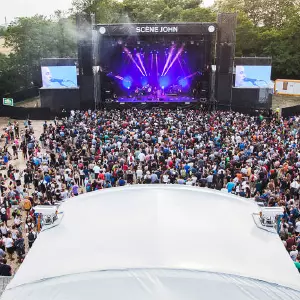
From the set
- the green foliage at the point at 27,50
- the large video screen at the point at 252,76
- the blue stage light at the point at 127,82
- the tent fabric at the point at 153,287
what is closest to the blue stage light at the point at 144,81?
the blue stage light at the point at 127,82

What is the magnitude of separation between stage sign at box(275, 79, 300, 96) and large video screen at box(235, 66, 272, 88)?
353 inches

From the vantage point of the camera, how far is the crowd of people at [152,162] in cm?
1235

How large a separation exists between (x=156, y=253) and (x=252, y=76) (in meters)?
27.2

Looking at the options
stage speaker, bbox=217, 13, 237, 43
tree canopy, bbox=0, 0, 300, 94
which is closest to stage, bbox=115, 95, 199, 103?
stage speaker, bbox=217, 13, 237, 43

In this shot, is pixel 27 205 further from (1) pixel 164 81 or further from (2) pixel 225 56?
(1) pixel 164 81

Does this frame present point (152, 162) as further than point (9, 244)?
Yes

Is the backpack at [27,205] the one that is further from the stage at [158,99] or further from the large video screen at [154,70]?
the large video screen at [154,70]

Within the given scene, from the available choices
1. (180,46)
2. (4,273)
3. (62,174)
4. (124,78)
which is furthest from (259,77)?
(4,273)

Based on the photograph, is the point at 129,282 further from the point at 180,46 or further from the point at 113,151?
the point at 180,46

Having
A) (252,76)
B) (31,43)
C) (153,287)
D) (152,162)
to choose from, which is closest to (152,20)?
(31,43)

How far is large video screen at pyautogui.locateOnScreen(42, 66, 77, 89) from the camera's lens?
2950 centimetres

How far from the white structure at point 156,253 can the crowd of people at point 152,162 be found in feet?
14.9

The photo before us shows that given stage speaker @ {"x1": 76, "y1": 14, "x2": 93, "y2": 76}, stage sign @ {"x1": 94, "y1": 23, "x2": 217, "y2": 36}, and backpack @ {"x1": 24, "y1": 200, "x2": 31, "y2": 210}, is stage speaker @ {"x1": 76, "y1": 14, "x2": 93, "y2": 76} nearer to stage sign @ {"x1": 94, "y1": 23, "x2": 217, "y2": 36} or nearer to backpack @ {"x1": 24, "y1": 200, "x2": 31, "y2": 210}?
stage sign @ {"x1": 94, "y1": 23, "x2": 217, "y2": 36}

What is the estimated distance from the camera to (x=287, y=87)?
3753 centimetres
